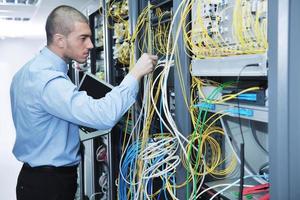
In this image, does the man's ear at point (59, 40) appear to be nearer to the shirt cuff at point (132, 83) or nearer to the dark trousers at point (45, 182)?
the shirt cuff at point (132, 83)

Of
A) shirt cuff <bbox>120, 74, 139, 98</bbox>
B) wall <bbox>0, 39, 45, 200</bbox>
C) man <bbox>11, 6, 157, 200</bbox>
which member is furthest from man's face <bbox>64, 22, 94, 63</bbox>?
wall <bbox>0, 39, 45, 200</bbox>

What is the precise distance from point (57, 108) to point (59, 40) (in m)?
0.39

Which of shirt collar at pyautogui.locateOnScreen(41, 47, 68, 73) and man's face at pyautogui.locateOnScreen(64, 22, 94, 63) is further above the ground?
man's face at pyautogui.locateOnScreen(64, 22, 94, 63)

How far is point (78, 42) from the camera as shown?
1570 mm

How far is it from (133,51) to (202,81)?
624mm

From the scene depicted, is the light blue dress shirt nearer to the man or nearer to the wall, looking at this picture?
the man

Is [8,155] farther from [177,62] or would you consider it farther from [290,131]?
[290,131]

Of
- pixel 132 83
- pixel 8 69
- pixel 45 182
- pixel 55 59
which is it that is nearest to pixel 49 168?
pixel 45 182

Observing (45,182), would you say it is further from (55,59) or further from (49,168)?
(55,59)

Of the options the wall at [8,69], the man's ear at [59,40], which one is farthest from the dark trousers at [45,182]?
the wall at [8,69]

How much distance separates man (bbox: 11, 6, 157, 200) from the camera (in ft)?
4.41

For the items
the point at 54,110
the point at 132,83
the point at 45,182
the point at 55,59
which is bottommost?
the point at 45,182

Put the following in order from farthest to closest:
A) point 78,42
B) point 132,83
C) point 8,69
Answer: point 8,69, point 78,42, point 132,83

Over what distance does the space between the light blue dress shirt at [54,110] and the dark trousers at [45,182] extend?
0.16 feet
